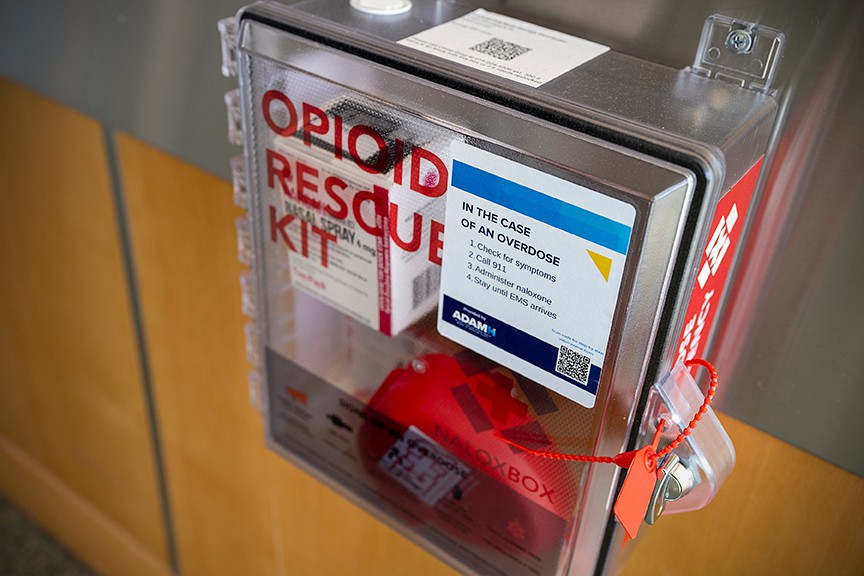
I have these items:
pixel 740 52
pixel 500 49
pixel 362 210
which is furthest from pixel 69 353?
pixel 740 52

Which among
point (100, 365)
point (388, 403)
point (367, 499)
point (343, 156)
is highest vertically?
point (343, 156)

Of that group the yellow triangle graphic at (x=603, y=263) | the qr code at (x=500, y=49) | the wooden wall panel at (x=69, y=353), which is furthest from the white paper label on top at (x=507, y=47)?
the wooden wall panel at (x=69, y=353)

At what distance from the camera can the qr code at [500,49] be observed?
0.56 meters

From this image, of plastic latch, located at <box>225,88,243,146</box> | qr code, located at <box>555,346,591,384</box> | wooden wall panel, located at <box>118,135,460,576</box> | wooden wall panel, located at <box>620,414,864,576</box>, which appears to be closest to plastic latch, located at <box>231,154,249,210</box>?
plastic latch, located at <box>225,88,243,146</box>

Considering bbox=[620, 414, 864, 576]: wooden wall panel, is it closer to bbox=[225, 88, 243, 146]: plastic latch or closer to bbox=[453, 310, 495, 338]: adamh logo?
bbox=[453, 310, 495, 338]: adamh logo

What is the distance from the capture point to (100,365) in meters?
1.29

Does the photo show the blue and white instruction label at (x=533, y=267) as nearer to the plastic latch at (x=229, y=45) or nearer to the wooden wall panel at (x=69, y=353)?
the plastic latch at (x=229, y=45)

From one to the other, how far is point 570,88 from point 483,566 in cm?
42

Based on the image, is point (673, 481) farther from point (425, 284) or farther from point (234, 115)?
point (234, 115)

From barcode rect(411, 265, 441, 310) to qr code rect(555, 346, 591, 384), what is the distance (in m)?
0.11

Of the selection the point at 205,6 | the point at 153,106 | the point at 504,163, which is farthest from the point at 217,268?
the point at 504,163

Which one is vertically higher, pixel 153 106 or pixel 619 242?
pixel 619 242

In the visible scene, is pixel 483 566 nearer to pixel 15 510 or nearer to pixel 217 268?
pixel 217 268

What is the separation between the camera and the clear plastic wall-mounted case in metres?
0.50
